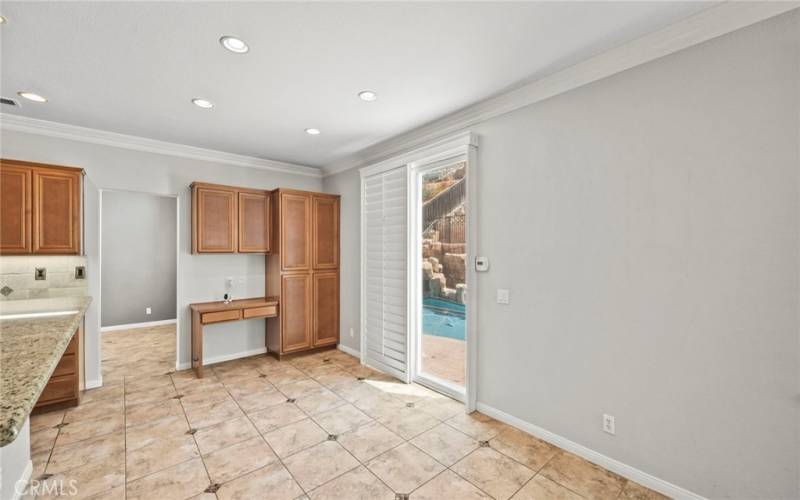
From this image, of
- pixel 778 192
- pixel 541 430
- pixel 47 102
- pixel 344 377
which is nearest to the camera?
pixel 778 192

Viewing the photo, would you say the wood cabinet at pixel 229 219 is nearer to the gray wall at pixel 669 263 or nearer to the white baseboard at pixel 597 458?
the gray wall at pixel 669 263

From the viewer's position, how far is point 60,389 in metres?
3.16

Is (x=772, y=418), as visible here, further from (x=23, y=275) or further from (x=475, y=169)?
(x=23, y=275)

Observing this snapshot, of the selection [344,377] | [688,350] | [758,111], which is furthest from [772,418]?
[344,377]

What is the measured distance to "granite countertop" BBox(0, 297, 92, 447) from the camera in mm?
956

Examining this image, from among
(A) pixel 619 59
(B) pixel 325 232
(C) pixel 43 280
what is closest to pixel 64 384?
(C) pixel 43 280

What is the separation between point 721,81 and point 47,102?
16.2 ft

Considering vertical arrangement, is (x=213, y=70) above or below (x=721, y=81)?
above

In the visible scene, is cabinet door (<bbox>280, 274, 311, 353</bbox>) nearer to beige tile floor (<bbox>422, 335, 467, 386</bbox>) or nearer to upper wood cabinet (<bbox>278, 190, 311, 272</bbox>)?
upper wood cabinet (<bbox>278, 190, 311, 272</bbox>)

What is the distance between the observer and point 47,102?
3.00 m

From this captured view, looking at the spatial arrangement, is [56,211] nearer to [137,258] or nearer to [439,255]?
[137,258]

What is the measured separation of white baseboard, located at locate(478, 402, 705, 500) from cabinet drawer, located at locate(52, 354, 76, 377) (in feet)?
12.5

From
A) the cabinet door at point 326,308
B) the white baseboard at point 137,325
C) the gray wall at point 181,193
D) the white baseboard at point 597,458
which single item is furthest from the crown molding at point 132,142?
the white baseboard at point 597,458

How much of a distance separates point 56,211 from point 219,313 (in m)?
1.79
